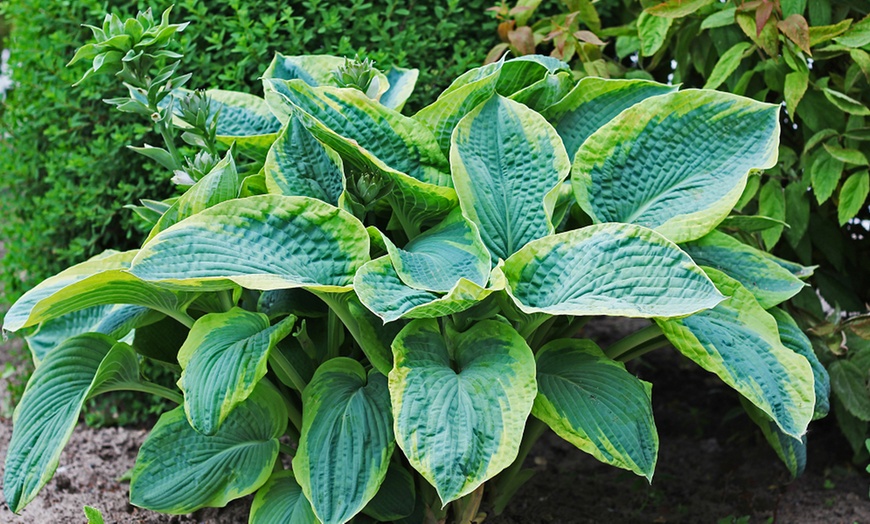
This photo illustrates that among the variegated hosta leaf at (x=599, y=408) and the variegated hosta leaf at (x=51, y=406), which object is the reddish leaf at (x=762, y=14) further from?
the variegated hosta leaf at (x=51, y=406)

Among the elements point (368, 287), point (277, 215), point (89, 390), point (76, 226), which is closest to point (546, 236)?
point (368, 287)

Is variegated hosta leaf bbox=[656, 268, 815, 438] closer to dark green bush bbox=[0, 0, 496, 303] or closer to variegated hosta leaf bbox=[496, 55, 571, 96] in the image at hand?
variegated hosta leaf bbox=[496, 55, 571, 96]

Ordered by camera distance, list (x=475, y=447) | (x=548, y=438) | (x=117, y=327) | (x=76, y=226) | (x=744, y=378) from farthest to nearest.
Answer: (x=548, y=438), (x=76, y=226), (x=117, y=327), (x=744, y=378), (x=475, y=447)

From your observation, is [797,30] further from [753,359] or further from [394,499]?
[394,499]

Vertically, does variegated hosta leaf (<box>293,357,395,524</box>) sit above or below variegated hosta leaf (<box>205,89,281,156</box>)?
below

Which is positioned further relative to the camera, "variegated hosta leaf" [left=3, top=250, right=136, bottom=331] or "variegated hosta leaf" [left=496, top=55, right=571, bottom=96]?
"variegated hosta leaf" [left=496, top=55, right=571, bottom=96]

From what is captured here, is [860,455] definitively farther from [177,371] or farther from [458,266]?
[177,371]

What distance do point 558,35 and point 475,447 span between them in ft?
4.44

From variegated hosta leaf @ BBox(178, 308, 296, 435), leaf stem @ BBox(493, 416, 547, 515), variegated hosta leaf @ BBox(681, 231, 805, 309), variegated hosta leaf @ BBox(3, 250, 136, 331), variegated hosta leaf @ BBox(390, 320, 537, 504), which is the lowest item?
leaf stem @ BBox(493, 416, 547, 515)

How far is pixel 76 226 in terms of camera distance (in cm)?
267

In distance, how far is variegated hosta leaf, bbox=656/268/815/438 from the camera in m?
1.55

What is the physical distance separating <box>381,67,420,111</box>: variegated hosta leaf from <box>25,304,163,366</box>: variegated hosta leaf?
28.2 inches

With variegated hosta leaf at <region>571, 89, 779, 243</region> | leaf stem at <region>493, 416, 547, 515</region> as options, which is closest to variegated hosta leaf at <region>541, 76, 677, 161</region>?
variegated hosta leaf at <region>571, 89, 779, 243</region>

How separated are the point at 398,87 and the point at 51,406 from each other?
41.6 inches
